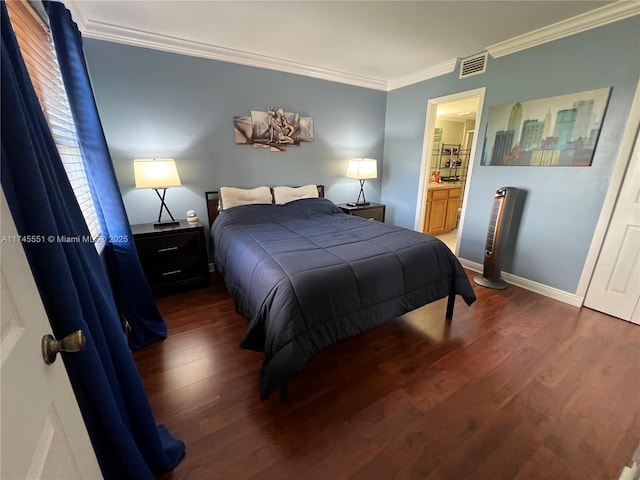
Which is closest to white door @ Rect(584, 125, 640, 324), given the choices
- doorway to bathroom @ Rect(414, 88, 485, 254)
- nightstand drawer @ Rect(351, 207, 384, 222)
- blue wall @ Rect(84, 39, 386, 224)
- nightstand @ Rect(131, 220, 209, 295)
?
doorway to bathroom @ Rect(414, 88, 485, 254)

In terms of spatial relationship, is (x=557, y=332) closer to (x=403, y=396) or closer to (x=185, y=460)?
(x=403, y=396)

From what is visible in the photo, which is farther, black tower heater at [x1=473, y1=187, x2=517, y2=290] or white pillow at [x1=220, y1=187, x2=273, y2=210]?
white pillow at [x1=220, y1=187, x2=273, y2=210]

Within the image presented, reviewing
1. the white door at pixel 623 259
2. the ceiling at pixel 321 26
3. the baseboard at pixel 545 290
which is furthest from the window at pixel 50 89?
the white door at pixel 623 259

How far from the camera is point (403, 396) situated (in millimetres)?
1605

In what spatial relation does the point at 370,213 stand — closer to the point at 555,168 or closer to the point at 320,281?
the point at 555,168

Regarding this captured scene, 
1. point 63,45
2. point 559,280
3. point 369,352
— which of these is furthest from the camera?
point 559,280

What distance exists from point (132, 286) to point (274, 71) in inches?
110

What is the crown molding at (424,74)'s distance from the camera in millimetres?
3252

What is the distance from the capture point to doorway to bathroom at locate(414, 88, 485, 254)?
11.5ft

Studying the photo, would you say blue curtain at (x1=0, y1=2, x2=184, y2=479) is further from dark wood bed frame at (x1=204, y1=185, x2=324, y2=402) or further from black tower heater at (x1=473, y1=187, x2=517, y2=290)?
black tower heater at (x1=473, y1=187, x2=517, y2=290)

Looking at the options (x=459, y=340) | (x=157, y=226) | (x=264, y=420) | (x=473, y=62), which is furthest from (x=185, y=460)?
(x=473, y=62)

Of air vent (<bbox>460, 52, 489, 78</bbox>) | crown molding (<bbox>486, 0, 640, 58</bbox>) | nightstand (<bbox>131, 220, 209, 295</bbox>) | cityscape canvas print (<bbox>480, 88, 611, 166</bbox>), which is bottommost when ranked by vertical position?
nightstand (<bbox>131, 220, 209, 295</bbox>)

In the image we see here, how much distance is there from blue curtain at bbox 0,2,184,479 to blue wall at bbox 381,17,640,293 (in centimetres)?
347

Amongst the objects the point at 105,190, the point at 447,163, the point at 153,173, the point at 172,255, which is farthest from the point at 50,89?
the point at 447,163
